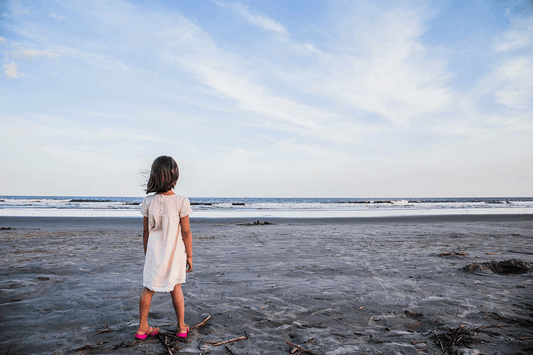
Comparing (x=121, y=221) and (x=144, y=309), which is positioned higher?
(x=144, y=309)

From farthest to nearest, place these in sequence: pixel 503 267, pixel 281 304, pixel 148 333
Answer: pixel 503 267 → pixel 281 304 → pixel 148 333

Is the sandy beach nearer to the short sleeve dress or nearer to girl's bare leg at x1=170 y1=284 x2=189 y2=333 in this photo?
girl's bare leg at x1=170 y1=284 x2=189 y2=333

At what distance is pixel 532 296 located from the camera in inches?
161

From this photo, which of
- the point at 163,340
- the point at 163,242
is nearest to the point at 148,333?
the point at 163,340

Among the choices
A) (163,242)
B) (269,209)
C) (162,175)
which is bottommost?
(269,209)

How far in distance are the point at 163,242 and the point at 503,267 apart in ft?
20.6

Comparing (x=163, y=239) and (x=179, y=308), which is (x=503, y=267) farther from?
(x=163, y=239)

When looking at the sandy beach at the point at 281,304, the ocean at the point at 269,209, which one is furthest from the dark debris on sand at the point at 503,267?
the ocean at the point at 269,209

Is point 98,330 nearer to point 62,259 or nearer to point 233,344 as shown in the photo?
point 233,344

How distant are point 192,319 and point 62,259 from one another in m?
4.91

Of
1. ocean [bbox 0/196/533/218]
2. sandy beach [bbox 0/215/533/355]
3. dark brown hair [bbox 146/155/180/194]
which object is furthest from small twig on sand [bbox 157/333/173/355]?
ocean [bbox 0/196/533/218]

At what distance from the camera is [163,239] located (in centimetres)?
300

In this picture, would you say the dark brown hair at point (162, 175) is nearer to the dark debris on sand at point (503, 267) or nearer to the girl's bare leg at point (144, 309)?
the girl's bare leg at point (144, 309)

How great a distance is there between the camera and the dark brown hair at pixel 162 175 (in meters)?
2.99
